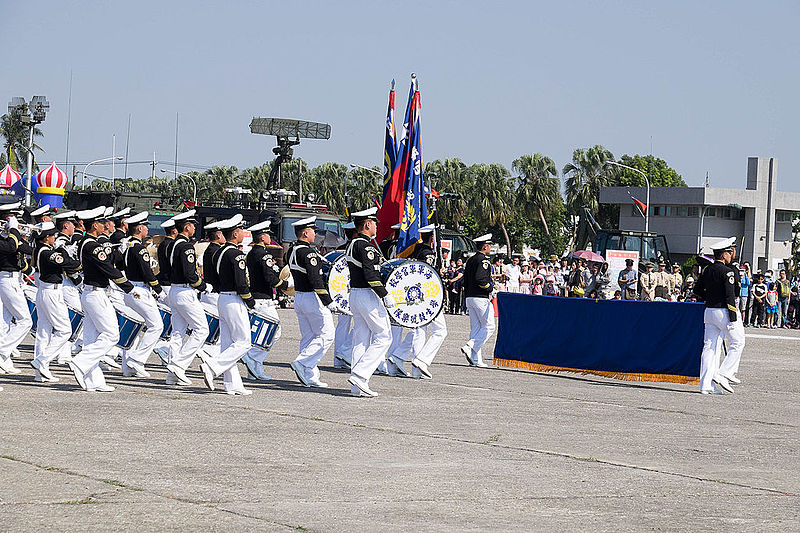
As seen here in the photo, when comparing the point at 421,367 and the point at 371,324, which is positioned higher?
the point at 371,324

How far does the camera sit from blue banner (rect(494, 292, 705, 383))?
15.2 meters

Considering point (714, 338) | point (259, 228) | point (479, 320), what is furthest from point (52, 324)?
point (714, 338)

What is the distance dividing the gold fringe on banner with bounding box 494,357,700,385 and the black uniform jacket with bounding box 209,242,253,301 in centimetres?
575

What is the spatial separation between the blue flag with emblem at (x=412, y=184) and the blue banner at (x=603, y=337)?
6.44 feet

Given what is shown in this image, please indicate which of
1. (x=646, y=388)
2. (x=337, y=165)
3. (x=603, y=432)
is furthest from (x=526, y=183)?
(x=603, y=432)

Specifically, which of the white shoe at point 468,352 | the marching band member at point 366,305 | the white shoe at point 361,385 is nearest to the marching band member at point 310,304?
the marching band member at point 366,305

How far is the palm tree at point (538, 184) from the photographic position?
2906 inches

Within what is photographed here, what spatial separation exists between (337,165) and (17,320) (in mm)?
85689

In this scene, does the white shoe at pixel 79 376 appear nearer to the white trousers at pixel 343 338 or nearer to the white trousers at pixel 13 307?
the white trousers at pixel 13 307

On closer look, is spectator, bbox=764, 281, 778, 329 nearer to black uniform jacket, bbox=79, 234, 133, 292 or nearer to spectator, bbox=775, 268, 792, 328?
spectator, bbox=775, 268, 792, 328

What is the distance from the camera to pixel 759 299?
3092 cm

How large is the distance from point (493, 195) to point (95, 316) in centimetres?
6277

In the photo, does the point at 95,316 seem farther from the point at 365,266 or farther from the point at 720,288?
the point at 720,288

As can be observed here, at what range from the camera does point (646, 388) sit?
14852 millimetres
